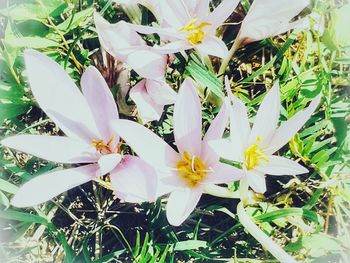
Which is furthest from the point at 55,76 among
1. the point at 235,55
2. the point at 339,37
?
the point at 339,37

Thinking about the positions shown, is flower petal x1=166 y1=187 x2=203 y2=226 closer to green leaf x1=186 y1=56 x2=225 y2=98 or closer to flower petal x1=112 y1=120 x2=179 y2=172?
flower petal x1=112 y1=120 x2=179 y2=172

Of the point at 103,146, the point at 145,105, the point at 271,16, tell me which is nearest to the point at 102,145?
the point at 103,146

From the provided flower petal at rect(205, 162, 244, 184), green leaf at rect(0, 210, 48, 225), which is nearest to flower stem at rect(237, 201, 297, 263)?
flower petal at rect(205, 162, 244, 184)

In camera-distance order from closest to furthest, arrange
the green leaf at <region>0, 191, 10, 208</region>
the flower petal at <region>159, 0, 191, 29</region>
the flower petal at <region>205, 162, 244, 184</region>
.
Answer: the flower petal at <region>205, 162, 244, 184</region>
the flower petal at <region>159, 0, 191, 29</region>
the green leaf at <region>0, 191, 10, 208</region>

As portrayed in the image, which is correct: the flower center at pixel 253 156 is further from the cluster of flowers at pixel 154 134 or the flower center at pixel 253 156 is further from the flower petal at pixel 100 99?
the flower petal at pixel 100 99

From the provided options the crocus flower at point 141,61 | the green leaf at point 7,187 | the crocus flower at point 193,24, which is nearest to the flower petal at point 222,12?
the crocus flower at point 193,24

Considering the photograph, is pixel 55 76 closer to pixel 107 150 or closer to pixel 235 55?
pixel 107 150
